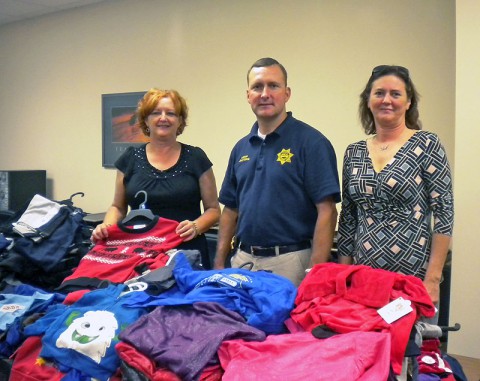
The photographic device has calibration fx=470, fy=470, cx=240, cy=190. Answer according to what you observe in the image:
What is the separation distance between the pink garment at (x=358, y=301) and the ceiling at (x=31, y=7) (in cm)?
378

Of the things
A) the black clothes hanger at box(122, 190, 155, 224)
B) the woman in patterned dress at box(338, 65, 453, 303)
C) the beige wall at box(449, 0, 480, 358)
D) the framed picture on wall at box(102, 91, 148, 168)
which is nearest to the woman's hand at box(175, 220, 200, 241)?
the black clothes hanger at box(122, 190, 155, 224)

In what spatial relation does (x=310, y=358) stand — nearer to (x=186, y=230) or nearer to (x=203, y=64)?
(x=186, y=230)

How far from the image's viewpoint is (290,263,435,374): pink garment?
1.10 metres

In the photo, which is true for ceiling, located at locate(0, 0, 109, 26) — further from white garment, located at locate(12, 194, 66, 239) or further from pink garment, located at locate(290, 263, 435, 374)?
pink garment, located at locate(290, 263, 435, 374)

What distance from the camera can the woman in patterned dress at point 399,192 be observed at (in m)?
1.55

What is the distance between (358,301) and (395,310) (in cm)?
10

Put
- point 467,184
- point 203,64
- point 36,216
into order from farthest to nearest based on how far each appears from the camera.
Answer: point 203,64 → point 467,184 → point 36,216

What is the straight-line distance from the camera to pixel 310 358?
3.39 ft

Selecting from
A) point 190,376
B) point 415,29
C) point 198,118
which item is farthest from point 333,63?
point 190,376

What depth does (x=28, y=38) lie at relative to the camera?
186 inches

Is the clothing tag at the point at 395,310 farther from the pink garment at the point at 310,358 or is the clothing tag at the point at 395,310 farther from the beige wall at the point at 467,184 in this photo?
the beige wall at the point at 467,184

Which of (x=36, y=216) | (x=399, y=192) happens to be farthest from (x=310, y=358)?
(x=36, y=216)

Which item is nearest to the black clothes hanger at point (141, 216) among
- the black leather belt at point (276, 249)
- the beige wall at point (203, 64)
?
the black leather belt at point (276, 249)

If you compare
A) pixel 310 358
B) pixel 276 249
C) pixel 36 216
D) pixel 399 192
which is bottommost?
pixel 310 358
